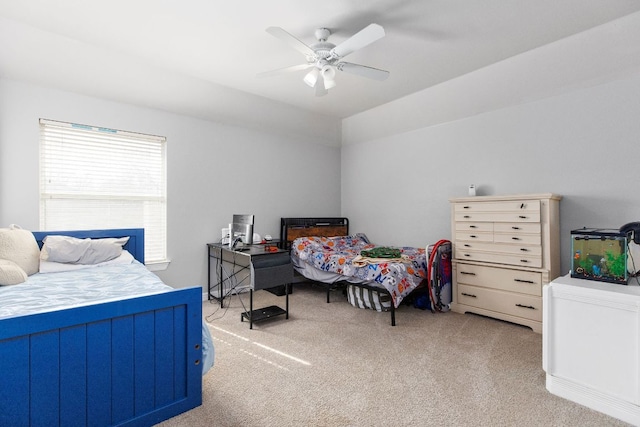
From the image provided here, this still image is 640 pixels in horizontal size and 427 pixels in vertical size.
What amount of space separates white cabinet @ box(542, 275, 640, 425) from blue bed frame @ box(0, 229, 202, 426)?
2275mm

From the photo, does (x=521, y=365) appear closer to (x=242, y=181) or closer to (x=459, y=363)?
(x=459, y=363)

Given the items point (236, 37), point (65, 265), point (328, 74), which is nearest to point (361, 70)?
point (328, 74)

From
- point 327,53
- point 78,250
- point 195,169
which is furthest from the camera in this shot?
point 195,169

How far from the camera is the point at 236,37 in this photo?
2.66m

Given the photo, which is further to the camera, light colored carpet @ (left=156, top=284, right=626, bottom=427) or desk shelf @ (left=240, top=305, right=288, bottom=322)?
desk shelf @ (left=240, top=305, right=288, bottom=322)

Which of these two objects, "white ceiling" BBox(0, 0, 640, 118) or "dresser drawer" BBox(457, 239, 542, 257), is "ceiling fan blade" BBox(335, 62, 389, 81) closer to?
"white ceiling" BBox(0, 0, 640, 118)

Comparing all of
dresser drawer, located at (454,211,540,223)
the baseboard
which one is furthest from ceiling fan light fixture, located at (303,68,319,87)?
the baseboard

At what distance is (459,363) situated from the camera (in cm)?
240

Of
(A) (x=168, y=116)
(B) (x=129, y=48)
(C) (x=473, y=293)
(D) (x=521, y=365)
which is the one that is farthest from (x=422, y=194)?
(B) (x=129, y=48)

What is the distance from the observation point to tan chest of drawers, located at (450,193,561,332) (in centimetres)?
301

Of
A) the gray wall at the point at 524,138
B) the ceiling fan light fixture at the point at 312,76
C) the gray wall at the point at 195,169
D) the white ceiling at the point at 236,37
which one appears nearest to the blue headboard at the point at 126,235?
the gray wall at the point at 195,169

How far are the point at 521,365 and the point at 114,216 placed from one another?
13.9 feet

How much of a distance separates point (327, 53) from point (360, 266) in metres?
2.15

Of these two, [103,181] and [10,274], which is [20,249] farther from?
[103,181]
